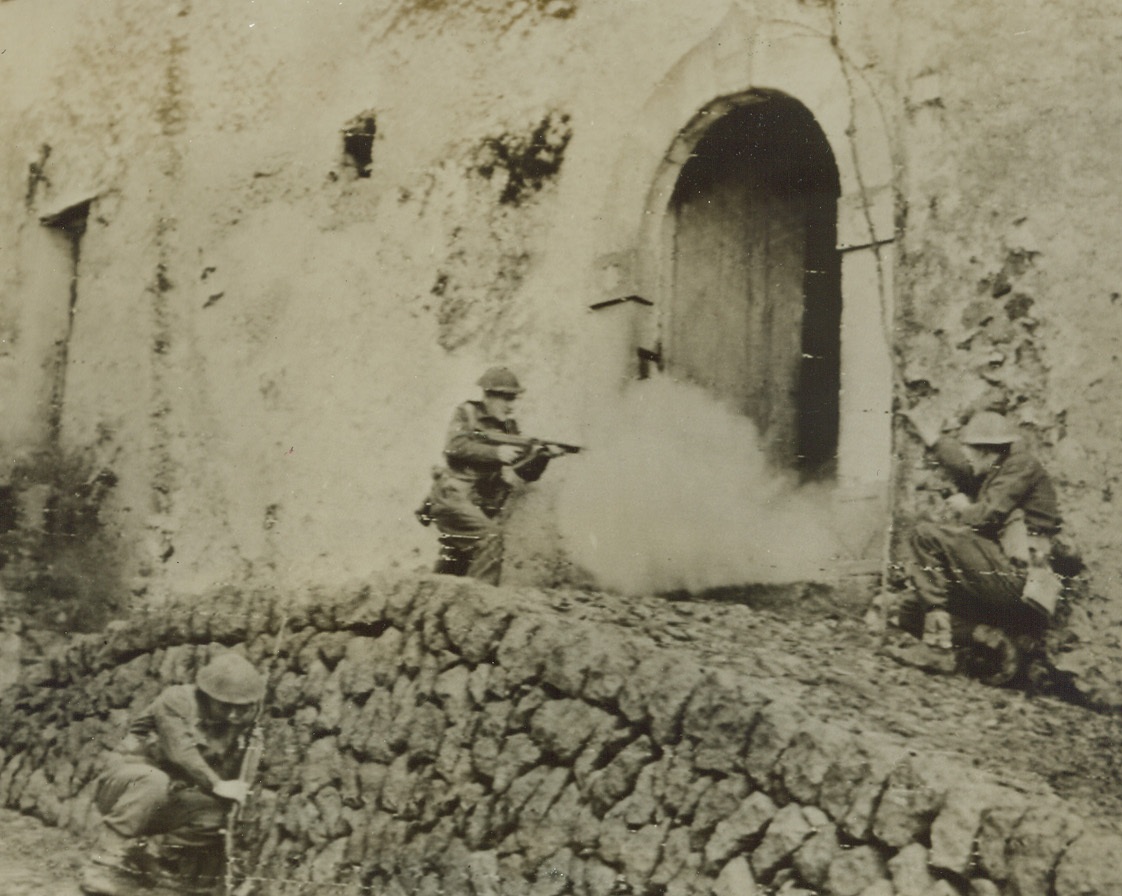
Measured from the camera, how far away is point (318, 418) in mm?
4273

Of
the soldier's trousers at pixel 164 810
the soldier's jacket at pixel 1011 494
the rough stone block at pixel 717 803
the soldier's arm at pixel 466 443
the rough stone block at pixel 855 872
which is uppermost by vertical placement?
the soldier's arm at pixel 466 443

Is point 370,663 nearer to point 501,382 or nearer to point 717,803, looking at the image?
point 501,382

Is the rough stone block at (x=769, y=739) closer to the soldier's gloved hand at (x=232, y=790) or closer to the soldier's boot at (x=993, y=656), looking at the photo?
the soldier's boot at (x=993, y=656)

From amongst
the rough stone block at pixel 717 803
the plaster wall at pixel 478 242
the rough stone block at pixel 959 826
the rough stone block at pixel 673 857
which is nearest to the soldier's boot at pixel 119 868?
the plaster wall at pixel 478 242

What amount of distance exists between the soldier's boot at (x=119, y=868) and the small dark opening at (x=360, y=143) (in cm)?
239

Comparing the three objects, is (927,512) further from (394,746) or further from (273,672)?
(273,672)

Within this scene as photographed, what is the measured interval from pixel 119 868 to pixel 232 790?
0.44 meters

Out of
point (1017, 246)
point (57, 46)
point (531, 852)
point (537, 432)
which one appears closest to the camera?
point (1017, 246)

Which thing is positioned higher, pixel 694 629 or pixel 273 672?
pixel 694 629

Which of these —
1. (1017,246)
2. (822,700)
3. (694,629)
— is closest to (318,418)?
(694,629)

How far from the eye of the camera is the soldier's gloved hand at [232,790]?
383cm

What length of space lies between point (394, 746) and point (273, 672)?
0.61 metres

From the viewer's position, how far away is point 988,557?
9.73ft

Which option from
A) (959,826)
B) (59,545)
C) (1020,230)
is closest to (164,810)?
(59,545)
